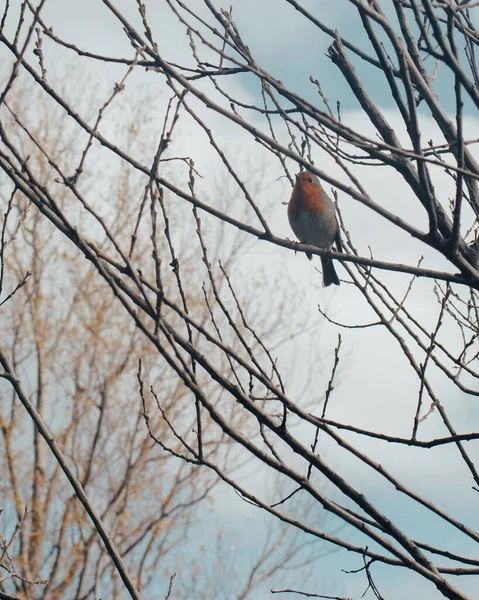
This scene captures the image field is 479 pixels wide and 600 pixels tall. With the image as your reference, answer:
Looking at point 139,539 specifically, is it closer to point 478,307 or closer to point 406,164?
point 478,307

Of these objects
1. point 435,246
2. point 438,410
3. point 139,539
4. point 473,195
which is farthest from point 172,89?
point 139,539

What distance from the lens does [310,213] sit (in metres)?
4.21

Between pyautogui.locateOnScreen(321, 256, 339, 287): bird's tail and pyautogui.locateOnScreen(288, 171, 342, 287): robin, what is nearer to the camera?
pyautogui.locateOnScreen(288, 171, 342, 287): robin

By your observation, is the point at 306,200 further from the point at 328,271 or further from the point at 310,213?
the point at 328,271

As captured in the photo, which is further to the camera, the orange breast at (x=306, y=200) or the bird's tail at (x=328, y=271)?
the bird's tail at (x=328, y=271)

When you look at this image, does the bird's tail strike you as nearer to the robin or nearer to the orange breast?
the robin

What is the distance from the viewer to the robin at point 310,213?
421cm

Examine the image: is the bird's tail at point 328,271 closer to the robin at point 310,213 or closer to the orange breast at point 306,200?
the robin at point 310,213

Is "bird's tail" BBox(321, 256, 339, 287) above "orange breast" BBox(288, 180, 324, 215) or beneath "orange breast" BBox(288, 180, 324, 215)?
beneath

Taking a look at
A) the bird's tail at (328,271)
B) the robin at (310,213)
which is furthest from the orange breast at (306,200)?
the bird's tail at (328,271)

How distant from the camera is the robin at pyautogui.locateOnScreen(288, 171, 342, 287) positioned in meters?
4.21

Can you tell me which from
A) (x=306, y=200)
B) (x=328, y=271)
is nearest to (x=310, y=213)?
(x=306, y=200)

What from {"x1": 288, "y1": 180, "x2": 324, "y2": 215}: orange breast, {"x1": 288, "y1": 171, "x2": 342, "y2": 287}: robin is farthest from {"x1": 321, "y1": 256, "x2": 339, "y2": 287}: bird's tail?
{"x1": 288, "y1": 180, "x2": 324, "y2": 215}: orange breast

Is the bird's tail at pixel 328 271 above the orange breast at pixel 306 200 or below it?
below
